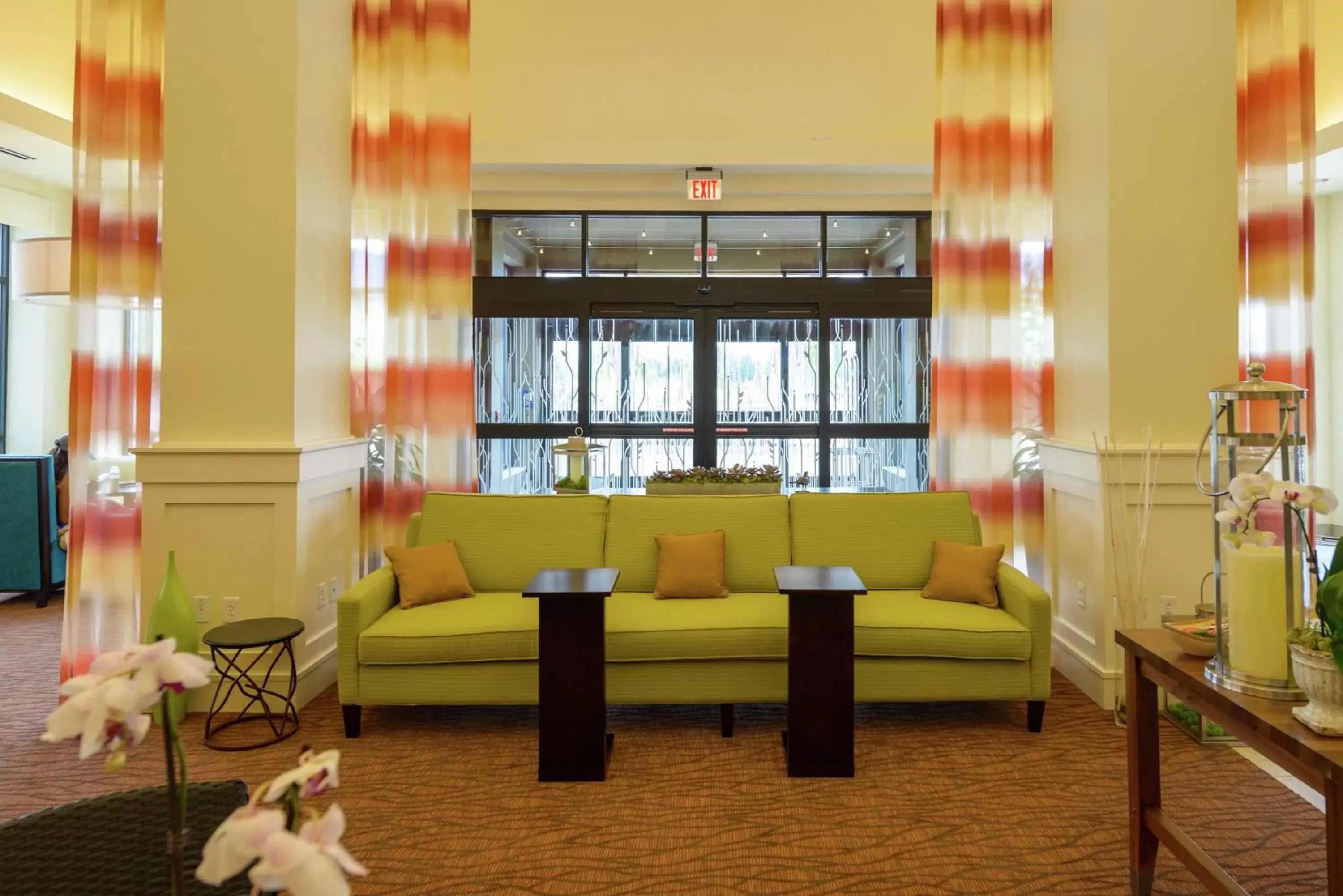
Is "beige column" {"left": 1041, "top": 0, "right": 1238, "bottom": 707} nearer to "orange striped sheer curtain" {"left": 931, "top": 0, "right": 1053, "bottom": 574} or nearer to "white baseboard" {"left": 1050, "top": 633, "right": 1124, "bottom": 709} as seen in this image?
"white baseboard" {"left": 1050, "top": 633, "right": 1124, "bottom": 709}

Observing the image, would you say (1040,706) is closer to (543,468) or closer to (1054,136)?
(1054,136)

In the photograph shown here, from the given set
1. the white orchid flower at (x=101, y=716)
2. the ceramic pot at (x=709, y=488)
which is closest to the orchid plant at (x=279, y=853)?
the white orchid flower at (x=101, y=716)

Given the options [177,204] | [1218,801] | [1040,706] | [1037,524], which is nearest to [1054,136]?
[1037,524]

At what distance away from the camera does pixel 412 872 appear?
2545 mm

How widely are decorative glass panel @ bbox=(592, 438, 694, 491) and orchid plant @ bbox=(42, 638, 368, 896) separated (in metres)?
6.08

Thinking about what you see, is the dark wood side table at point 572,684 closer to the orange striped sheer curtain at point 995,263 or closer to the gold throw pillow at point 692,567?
the gold throw pillow at point 692,567

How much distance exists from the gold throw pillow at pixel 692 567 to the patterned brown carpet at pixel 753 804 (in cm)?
54

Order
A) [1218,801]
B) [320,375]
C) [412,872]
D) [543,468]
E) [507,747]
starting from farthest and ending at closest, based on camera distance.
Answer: [543,468]
[320,375]
[507,747]
[1218,801]
[412,872]

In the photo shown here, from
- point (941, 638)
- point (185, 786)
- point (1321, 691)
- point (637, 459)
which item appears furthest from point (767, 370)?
point (185, 786)

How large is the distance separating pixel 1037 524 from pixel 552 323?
4002mm

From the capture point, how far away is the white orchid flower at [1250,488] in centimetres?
179

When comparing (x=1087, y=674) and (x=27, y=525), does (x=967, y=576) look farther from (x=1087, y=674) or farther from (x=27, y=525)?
(x=27, y=525)

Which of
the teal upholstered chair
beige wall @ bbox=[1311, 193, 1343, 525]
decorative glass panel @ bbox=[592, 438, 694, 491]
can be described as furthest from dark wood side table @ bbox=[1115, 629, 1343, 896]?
the teal upholstered chair

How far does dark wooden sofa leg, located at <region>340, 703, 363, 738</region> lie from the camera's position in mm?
3582
